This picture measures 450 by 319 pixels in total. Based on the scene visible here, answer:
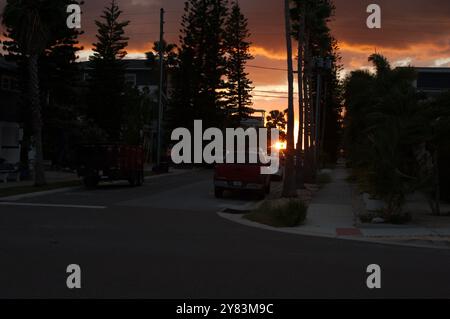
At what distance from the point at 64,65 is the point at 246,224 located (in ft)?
76.2

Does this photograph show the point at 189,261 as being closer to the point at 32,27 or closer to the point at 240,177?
the point at 240,177

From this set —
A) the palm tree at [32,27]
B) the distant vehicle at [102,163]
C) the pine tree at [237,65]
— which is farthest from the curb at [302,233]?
the pine tree at [237,65]

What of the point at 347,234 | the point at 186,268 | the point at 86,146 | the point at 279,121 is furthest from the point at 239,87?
the point at 279,121

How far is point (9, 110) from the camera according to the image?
114 ft

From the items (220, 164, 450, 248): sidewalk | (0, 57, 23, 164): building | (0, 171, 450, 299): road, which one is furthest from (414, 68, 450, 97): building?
(0, 171, 450, 299): road

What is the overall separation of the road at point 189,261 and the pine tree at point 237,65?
54462mm

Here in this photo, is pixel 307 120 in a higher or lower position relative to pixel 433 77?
lower

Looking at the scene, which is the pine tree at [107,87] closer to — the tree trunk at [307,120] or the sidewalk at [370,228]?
the tree trunk at [307,120]

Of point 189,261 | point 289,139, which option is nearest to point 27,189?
point 289,139

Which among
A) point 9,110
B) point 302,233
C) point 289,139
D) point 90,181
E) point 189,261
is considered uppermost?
point 9,110

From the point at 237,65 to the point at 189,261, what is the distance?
61.4 meters

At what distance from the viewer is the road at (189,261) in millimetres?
7641

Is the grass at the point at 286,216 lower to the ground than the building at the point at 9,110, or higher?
lower

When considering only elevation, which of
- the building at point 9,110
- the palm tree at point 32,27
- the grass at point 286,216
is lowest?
the grass at point 286,216
